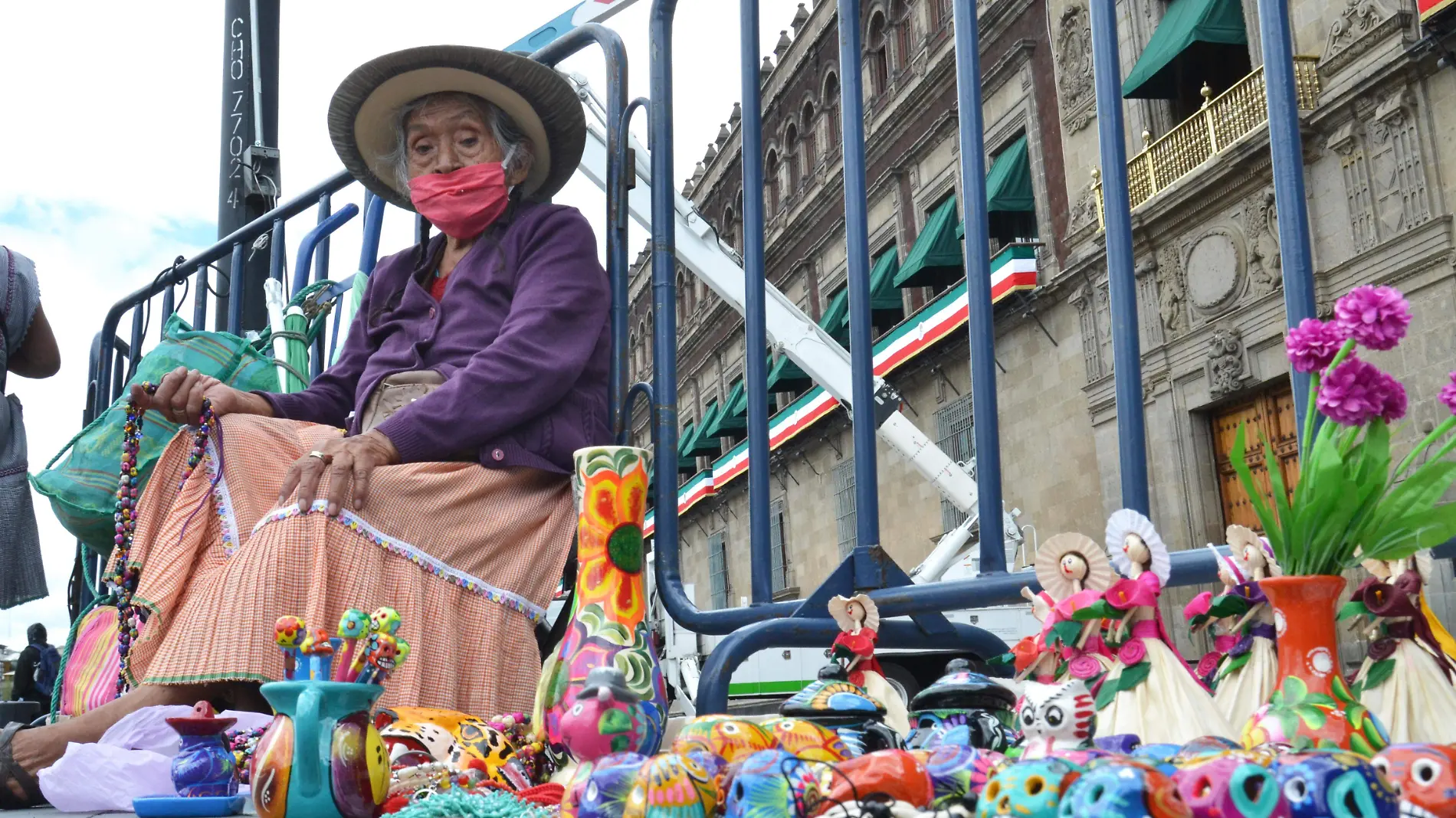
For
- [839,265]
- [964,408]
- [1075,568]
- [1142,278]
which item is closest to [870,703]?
[1075,568]

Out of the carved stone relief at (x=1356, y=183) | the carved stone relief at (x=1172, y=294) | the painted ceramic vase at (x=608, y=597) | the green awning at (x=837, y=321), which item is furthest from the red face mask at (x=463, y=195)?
the green awning at (x=837, y=321)

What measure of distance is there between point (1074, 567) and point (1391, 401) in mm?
239

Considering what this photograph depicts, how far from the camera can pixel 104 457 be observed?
2193 millimetres

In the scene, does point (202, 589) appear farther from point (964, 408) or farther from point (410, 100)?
point (964, 408)

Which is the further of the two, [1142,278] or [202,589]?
[1142,278]

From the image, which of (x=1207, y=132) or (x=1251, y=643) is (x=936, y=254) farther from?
(x=1251, y=643)

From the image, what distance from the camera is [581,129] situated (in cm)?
212

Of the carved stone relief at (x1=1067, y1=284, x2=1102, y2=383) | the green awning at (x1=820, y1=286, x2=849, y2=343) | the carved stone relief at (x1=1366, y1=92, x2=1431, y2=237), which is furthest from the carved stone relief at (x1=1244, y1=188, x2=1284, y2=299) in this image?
the green awning at (x1=820, y1=286, x2=849, y2=343)

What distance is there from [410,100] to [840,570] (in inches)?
47.8

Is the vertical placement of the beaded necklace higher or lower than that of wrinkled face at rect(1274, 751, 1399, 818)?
higher

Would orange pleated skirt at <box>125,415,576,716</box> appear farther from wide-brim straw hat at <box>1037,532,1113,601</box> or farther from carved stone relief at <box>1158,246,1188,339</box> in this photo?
carved stone relief at <box>1158,246,1188,339</box>

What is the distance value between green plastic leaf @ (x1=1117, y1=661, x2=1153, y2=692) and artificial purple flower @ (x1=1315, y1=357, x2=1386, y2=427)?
0.21 meters

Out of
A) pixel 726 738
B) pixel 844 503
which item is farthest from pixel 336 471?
pixel 844 503

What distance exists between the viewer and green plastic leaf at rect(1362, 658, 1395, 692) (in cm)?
80
